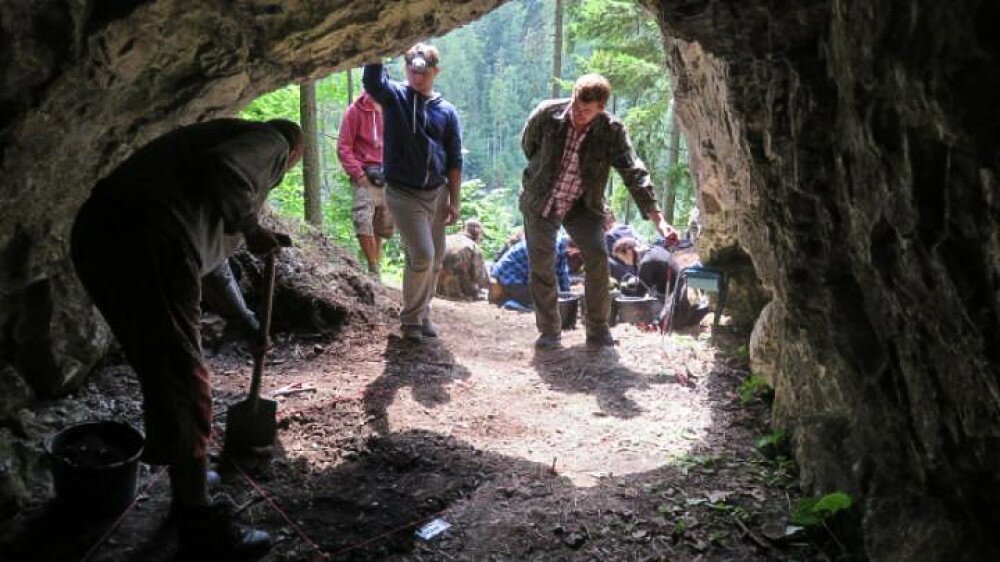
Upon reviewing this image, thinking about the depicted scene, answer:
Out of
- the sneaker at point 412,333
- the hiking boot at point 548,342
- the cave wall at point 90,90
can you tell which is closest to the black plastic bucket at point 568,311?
Result: the hiking boot at point 548,342

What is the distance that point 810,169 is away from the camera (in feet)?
9.76

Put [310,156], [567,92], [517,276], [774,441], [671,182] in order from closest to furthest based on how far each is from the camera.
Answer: [774,441], [310,156], [517,276], [671,182], [567,92]

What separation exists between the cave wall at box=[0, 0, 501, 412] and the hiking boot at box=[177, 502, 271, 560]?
139cm

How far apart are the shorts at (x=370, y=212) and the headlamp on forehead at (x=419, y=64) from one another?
101 inches

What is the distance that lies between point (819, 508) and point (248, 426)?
3.09 m

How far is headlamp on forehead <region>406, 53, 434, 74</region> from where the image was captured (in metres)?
5.90

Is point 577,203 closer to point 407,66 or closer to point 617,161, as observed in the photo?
point 617,161

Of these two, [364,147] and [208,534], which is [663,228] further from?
[208,534]

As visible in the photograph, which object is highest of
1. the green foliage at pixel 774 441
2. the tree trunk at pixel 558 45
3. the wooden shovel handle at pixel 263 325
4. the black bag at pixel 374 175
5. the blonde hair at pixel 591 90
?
the tree trunk at pixel 558 45

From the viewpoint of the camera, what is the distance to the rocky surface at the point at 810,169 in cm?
197

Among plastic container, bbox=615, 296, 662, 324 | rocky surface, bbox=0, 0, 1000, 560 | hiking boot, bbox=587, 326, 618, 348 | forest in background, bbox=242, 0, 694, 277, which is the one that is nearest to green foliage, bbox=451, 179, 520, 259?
forest in background, bbox=242, 0, 694, 277

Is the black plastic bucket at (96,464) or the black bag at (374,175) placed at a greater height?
the black bag at (374,175)

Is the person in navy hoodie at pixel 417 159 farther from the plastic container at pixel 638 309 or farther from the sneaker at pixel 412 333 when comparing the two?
the plastic container at pixel 638 309

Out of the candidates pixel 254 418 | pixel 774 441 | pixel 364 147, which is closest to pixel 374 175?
pixel 364 147
